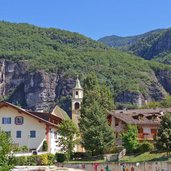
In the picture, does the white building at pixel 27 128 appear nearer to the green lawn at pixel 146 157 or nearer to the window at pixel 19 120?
the window at pixel 19 120

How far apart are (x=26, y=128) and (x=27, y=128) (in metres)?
0.16

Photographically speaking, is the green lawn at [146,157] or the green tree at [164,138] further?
the green tree at [164,138]

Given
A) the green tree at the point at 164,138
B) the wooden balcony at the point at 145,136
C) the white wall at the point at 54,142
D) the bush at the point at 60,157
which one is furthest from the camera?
the wooden balcony at the point at 145,136

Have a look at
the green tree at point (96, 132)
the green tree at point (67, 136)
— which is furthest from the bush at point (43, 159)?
the green tree at point (67, 136)

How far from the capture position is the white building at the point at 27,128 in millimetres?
71938

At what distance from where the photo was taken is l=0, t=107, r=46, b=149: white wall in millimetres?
72000

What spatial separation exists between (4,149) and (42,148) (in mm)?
36874

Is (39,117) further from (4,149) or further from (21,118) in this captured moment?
(4,149)

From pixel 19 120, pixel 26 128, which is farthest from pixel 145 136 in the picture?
pixel 19 120

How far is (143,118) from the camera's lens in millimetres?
78688

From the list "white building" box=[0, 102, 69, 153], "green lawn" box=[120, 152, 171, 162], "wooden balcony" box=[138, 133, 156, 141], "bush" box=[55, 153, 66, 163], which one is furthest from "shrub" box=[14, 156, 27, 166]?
"wooden balcony" box=[138, 133, 156, 141]

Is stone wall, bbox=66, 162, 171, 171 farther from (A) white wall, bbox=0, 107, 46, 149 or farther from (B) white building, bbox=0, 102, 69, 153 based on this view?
(A) white wall, bbox=0, 107, 46, 149

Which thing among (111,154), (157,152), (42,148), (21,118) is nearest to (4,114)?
(21,118)

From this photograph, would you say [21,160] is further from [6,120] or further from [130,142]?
[6,120]
